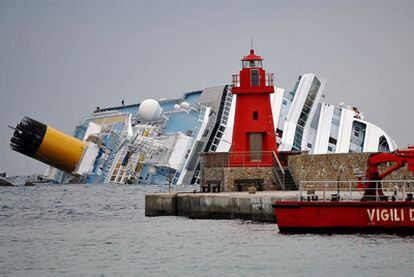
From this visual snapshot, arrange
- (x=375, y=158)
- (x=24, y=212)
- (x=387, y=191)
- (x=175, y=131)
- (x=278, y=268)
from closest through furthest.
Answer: (x=278, y=268) < (x=375, y=158) < (x=387, y=191) < (x=24, y=212) < (x=175, y=131)

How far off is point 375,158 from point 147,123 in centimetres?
5077

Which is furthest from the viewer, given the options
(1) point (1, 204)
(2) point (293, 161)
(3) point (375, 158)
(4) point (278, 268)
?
(1) point (1, 204)

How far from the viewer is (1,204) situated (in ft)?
202

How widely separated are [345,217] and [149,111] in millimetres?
51780

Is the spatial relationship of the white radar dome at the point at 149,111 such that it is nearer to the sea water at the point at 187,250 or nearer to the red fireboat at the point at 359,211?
the sea water at the point at 187,250

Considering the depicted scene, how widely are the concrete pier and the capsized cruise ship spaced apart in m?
27.8

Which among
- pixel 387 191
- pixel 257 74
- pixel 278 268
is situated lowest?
pixel 278 268

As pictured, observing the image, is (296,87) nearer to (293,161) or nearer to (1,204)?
(1,204)

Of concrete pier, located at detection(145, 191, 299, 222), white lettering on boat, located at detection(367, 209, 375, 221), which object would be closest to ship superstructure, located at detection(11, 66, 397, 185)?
concrete pier, located at detection(145, 191, 299, 222)

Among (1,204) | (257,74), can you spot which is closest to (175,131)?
(1,204)

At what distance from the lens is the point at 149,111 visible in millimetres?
83250

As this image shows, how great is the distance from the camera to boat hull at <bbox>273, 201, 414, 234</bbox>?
1247 inches

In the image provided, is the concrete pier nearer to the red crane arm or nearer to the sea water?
the sea water

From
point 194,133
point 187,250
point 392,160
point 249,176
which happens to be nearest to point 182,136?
point 194,133
